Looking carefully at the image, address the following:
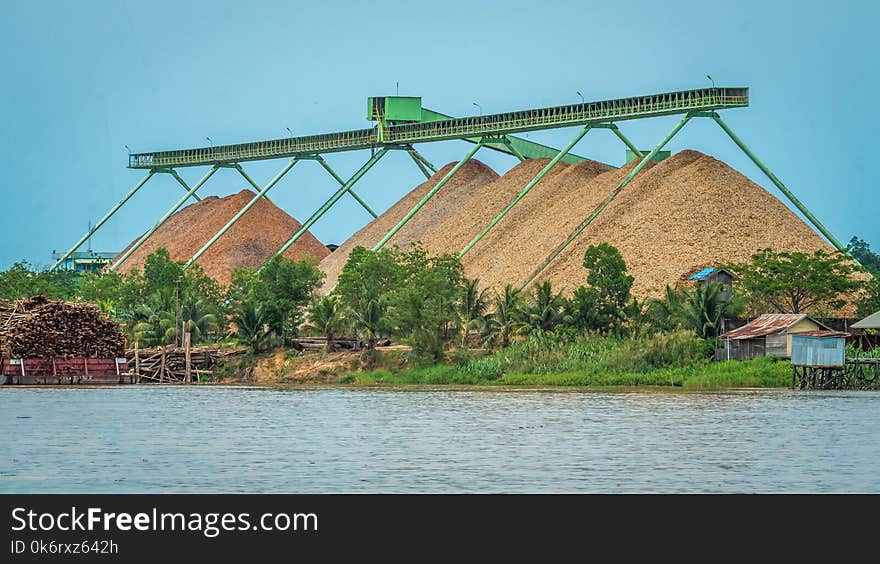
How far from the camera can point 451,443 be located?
31.6 m

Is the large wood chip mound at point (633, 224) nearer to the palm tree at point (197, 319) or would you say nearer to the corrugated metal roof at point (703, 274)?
the corrugated metal roof at point (703, 274)

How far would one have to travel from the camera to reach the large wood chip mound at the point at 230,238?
9944 cm

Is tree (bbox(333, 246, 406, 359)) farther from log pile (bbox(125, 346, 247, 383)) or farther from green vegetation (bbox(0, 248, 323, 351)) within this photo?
log pile (bbox(125, 346, 247, 383))

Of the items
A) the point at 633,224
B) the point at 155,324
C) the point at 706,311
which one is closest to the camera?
the point at 706,311

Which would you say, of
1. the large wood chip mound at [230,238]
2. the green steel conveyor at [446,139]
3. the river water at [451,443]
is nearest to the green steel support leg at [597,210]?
the green steel conveyor at [446,139]

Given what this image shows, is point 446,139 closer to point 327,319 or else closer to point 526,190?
point 526,190

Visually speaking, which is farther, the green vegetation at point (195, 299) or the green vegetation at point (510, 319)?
the green vegetation at point (195, 299)

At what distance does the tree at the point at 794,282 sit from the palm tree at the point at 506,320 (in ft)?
31.4

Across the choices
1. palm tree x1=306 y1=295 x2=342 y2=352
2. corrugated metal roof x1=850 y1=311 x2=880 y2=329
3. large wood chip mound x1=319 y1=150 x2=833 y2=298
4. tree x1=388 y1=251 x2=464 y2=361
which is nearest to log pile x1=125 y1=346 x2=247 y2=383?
palm tree x1=306 y1=295 x2=342 y2=352

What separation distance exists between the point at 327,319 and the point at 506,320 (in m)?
8.81

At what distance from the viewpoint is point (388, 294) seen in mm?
62094

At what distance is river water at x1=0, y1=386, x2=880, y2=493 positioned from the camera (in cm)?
2450

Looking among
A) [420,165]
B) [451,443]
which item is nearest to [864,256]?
[420,165]
